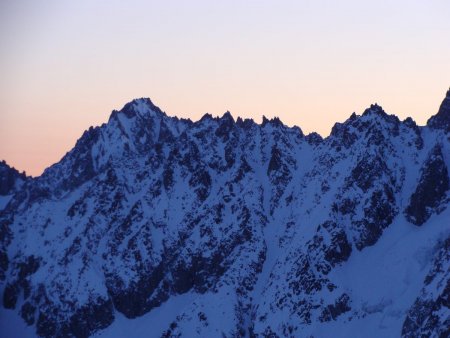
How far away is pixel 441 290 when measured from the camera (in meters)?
162

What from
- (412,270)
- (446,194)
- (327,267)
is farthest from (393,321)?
(446,194)

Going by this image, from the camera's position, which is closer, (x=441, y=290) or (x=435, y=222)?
(x=441, y=290)

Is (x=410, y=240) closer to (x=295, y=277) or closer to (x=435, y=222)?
(x=435, y=222)

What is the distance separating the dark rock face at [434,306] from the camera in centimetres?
15825

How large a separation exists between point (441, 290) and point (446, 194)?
137 feet

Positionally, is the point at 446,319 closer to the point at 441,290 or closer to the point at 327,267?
the point at 441,290

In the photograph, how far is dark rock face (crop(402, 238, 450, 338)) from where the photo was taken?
15825cm

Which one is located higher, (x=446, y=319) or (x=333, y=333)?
(x=333, y=333)

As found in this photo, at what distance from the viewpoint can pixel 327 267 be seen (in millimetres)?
198125

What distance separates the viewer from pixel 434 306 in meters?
162

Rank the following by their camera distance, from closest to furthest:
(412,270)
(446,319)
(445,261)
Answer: (446,319)
(445,261)
(412,270)

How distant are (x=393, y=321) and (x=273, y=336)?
98.1 ft

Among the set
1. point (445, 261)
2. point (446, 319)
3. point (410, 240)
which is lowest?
point (446, 319)

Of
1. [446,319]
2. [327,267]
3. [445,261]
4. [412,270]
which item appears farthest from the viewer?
[327,267]
